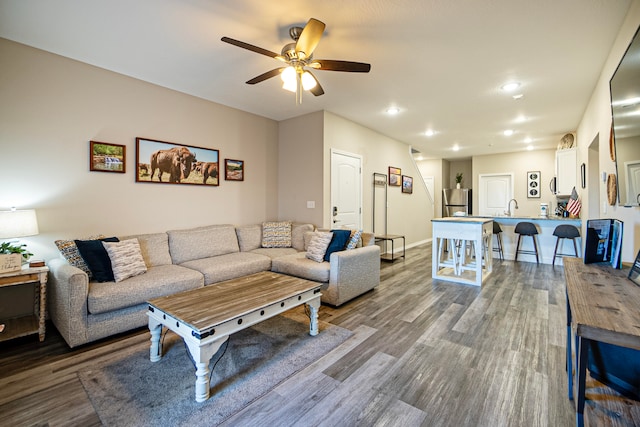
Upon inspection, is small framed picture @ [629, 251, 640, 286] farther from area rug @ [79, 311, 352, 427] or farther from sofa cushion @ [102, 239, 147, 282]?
sofa cushion @ [102, 239, 147, 282]

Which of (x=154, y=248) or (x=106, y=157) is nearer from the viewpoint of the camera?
(x=106, y=157)

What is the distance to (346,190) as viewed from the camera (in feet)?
16.1

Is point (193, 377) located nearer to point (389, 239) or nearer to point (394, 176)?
point (389, 239)

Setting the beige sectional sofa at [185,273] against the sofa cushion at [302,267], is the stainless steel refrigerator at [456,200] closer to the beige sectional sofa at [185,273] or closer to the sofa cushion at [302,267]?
the beige sectional sofa at [185,273]

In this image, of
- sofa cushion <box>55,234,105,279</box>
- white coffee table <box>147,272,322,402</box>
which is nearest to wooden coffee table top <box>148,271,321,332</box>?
white coffee table <box>147,272,322,402</box>

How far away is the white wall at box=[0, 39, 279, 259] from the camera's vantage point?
2.63 metres

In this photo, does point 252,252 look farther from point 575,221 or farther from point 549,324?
point 575,221

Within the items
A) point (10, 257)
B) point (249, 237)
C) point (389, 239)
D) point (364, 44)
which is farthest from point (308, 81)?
point (389, 239)

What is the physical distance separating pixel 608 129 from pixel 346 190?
3.24 m

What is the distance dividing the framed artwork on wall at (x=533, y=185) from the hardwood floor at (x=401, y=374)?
220 inches

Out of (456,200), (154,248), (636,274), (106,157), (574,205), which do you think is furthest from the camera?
(456,200)

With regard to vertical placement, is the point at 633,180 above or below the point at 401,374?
above

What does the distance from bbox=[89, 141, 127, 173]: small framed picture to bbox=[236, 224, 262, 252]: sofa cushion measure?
5.51 ft

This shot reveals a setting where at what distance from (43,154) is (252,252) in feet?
8.09
